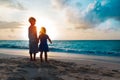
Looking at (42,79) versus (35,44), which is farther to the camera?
(35,44)

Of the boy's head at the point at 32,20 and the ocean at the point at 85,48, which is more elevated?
the boy's head at the point at 32,20

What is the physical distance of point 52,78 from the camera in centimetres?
684

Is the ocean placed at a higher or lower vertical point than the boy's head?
lower

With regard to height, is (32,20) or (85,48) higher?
(32,20)

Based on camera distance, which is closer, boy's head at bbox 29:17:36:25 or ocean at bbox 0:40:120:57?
boy's head at bbox 29:17:36:25

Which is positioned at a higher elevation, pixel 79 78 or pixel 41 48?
pixel 41 48

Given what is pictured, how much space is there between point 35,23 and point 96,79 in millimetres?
4893

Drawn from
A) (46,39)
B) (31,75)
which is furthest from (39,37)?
(31,75)

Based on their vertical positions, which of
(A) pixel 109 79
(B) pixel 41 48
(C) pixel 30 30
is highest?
(C) pixel 30 30

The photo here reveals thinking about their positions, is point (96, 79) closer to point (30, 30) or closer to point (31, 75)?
point (31, 75)

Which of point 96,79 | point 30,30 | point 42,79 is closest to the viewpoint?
point 42,79

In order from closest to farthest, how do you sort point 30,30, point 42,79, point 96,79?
point 42,79, point 96,79, point 30,30

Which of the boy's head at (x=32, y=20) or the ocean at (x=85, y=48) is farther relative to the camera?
the ocean at (x=85, y=48)

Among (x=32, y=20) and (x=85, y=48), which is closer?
(x=32, y=20)
